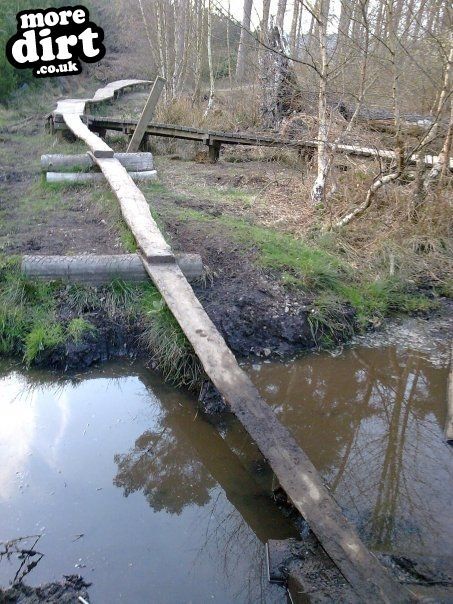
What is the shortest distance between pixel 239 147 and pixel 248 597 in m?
10.1

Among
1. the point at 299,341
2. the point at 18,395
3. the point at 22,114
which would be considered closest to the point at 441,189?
the point at 299,341

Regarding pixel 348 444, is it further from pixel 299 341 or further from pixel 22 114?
pixel 22 114

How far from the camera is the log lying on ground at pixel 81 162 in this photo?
8.09 metres

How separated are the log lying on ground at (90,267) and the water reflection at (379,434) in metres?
1.43

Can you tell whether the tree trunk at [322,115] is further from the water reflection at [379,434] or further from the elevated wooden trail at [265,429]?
the water reflection at [379,434]

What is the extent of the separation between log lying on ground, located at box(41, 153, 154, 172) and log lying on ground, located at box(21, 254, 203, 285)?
3.32 meters

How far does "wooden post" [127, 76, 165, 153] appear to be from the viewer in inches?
376

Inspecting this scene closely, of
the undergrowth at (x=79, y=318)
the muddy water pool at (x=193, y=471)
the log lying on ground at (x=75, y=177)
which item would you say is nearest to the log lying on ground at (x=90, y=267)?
the undergrowth at (x=79, y=318)

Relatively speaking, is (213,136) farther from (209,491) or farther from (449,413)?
(209,491)

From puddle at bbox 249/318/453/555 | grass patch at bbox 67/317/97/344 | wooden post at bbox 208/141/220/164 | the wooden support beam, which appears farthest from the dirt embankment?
wooden post at bbox 208/141/220/164

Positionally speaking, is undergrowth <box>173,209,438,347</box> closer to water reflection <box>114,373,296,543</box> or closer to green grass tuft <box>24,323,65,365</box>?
water reflection <box>114,373,296,543</box>

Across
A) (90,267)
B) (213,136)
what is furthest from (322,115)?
(90,267)

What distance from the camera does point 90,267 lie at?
5129mm

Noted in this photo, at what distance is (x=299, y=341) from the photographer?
520cm
